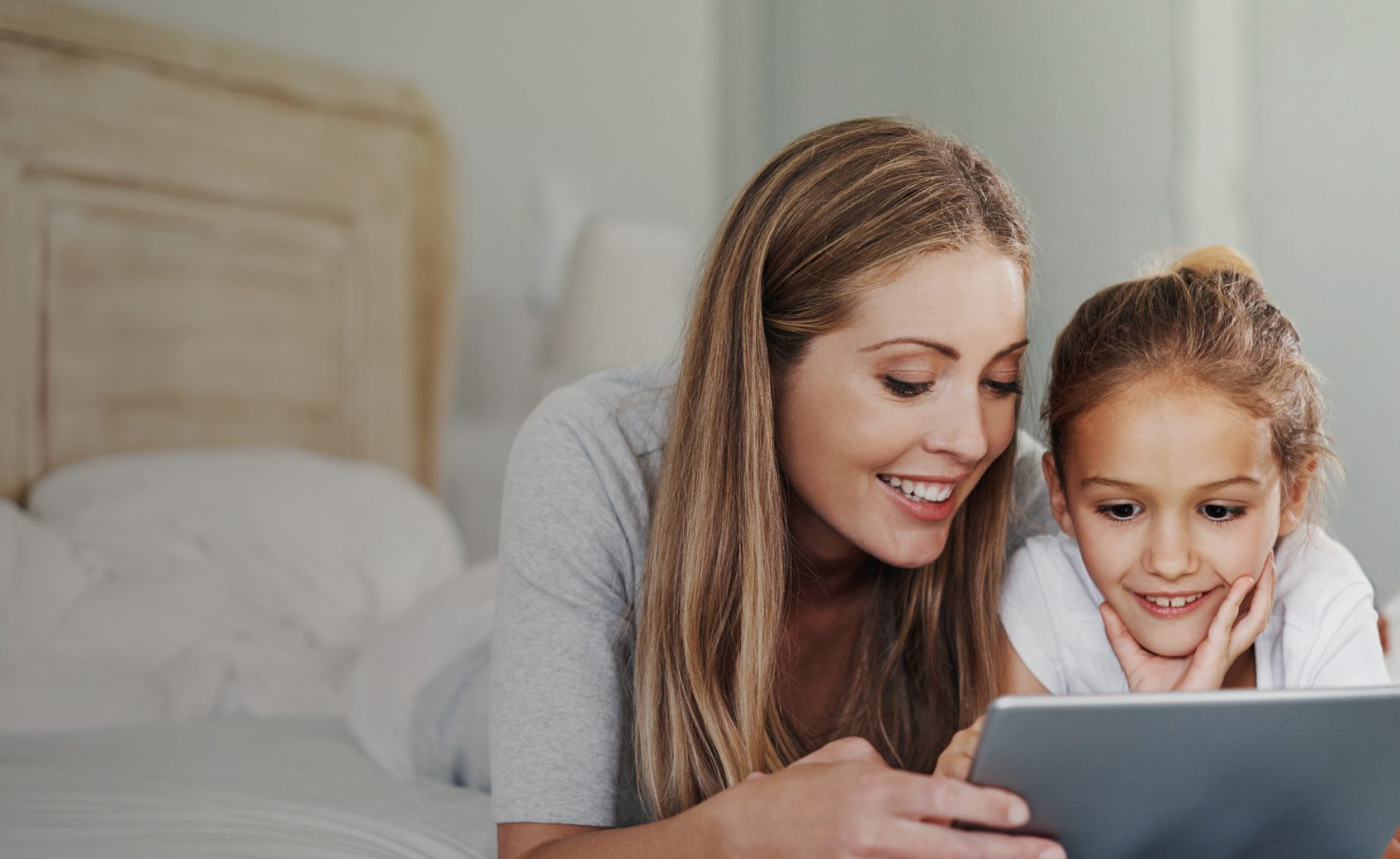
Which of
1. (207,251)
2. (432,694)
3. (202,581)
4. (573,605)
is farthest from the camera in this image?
(207,251)

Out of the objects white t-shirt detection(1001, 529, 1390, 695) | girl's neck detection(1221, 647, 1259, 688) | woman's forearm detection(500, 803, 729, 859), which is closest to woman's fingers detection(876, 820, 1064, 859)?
woman's forearm detection(500, 803, 729, 859)

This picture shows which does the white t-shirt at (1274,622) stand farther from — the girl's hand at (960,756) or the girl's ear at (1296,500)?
the girl's hand at (960,756)

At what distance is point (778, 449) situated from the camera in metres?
1.03

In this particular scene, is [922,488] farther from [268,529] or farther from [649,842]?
[268,529]

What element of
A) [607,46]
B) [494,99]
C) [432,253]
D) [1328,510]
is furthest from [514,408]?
[1328,510]

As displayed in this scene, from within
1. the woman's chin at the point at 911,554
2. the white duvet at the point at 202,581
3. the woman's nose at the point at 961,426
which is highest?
the woman's nose at the point at 961,426

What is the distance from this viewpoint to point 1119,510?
92 cm

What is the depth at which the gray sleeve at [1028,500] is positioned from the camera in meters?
1.15

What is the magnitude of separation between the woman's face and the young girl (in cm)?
8

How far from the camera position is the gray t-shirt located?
92 centimetres

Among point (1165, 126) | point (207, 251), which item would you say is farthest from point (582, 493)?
point (207, 251)

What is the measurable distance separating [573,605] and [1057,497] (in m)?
0.40

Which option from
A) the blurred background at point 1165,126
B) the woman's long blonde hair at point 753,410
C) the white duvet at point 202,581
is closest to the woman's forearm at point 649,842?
the woman's long blonde hair at point 753,410

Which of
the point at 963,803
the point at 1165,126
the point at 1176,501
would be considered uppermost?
the point at 1165,126
